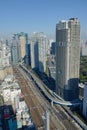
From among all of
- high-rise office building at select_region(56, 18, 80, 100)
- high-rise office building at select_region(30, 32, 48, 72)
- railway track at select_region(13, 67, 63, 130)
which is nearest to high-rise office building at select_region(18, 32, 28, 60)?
high-rise office building at select_region(30, 32, 48, 72)

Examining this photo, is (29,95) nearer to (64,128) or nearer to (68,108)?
(68,108)

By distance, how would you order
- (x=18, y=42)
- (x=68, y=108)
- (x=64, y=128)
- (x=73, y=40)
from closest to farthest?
(x=64, y=128), (x=68, y=108), (x=73, y=40), (x=18, y=42)

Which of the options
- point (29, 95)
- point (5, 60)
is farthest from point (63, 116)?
point (5, 60)

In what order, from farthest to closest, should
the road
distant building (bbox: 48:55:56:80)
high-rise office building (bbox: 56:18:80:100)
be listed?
distant building (bbox: 48:55:56:80) < high-rise office building (bbox: 56:18:80:100) < the road

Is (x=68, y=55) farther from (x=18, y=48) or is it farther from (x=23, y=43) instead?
(x=23, y=43)

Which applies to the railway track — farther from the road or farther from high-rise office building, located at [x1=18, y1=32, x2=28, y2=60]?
high-rise office building, located at [x1=18, y1=32, x2=28, y2=60]

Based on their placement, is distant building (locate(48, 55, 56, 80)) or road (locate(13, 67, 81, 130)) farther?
distant building (locate(48, 55, 56, 80))

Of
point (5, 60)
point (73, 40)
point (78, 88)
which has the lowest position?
point (78, 88)

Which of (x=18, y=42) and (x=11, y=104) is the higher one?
(x=18, y=42)

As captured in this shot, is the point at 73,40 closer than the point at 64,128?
No
